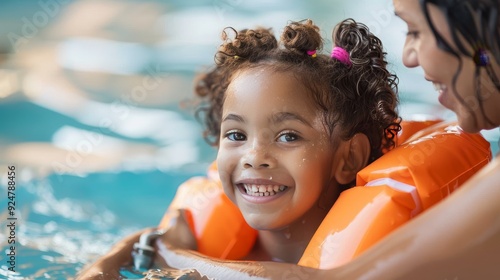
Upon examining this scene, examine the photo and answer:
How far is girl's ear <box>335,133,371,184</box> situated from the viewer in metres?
2.90

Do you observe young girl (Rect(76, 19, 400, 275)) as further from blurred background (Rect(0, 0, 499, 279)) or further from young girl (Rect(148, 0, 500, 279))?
blurred background (Rect(0, 0, 499, 279))

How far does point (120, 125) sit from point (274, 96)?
3387 mm

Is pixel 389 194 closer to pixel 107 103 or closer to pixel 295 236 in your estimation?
pixel 295 236

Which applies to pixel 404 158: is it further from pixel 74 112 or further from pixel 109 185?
pixel 74 112

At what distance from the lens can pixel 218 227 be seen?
3.23 metres

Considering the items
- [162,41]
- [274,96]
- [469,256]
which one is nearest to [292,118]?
[274,96]

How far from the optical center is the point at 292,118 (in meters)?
2.78

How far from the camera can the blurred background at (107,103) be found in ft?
15.9

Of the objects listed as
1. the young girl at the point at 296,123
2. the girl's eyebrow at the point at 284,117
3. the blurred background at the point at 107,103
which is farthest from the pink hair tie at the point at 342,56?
the blurred background at the point at 107,103

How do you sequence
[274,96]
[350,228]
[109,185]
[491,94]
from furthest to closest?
[109,185] < [274,96] < [350,228] < [491,94]

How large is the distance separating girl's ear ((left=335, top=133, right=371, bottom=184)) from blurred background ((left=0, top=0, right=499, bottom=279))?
148 centimetres

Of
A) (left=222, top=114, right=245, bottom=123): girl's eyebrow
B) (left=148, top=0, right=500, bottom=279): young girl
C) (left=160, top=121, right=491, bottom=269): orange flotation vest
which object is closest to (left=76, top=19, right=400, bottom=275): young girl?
(left=222, top=114, right=245, bottom=123): girl's eyebrow

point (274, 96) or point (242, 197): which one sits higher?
point (274, 96)

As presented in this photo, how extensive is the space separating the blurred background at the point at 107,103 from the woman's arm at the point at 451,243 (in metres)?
2.12
